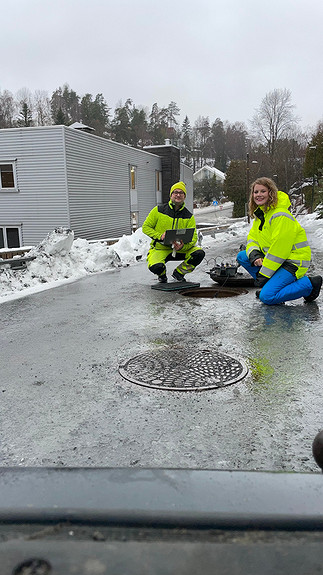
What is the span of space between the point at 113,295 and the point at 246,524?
6.52m

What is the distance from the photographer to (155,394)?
11.1 ft

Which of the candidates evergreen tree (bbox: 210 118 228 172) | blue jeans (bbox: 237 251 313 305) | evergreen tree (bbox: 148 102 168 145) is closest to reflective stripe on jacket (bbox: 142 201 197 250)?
blue jeans (bbox: 237 251 313 305)

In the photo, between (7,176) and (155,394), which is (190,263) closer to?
(155,394)

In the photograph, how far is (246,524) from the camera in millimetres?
1236

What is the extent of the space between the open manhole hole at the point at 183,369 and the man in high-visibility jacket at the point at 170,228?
13.0 feet

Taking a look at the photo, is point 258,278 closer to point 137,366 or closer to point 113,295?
point 113,295

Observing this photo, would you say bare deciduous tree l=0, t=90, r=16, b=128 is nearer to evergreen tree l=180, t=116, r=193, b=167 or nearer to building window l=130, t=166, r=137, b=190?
evergreen tree l=180, t=116, r=193, b=167

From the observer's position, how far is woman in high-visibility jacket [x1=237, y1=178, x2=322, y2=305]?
5.94 m

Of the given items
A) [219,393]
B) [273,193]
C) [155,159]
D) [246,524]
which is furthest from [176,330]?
[155,159]

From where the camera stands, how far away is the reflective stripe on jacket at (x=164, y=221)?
8.12 meters

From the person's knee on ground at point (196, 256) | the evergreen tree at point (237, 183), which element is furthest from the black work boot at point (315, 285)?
the evergreen tree at point (237, 183)

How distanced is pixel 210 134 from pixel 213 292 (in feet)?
396

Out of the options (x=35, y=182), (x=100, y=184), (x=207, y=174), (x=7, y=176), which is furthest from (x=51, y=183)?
(x=207, y=174)

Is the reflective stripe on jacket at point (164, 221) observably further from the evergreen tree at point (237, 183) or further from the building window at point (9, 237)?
the evergreen tree at point (237, 183)
